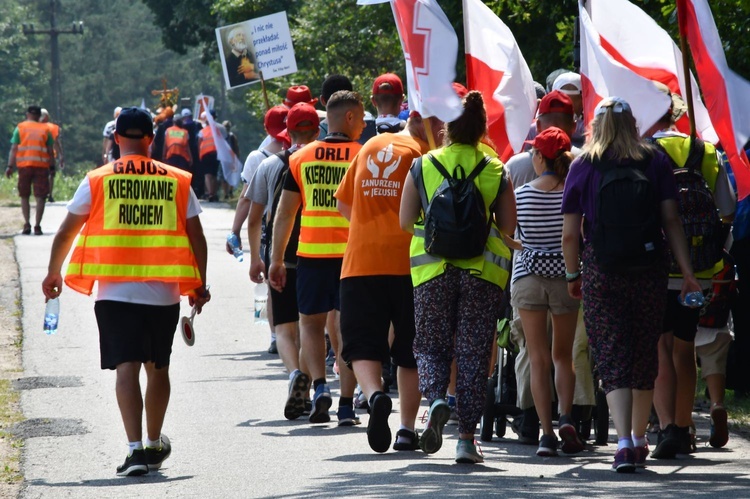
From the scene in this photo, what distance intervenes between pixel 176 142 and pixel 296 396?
68.8ft

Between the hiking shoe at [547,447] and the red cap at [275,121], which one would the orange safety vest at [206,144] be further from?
the hiking shoe at [547,447]

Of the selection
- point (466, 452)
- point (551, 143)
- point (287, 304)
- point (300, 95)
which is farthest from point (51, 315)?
point (300, 95)

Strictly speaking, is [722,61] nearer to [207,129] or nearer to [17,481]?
[17,481]

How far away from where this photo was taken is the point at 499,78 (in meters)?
9.99

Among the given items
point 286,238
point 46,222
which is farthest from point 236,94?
point 286,238

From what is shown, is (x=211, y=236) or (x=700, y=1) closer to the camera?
(x=700, y=1)

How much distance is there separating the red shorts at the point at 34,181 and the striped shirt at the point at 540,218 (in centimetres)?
1641

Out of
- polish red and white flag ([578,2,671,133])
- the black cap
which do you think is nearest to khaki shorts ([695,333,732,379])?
polish red and white flag ([578,2,671,133])

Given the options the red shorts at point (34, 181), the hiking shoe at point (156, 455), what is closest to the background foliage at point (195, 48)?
the red shorts at point (34, 181)

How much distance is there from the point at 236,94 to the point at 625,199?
235ft

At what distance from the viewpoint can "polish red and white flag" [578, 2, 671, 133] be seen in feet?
28.6

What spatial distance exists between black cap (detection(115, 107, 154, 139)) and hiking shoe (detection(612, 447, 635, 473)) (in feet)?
9.29

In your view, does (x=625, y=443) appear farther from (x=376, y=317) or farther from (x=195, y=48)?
(x=195, y=48)

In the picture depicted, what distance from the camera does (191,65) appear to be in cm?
9912
